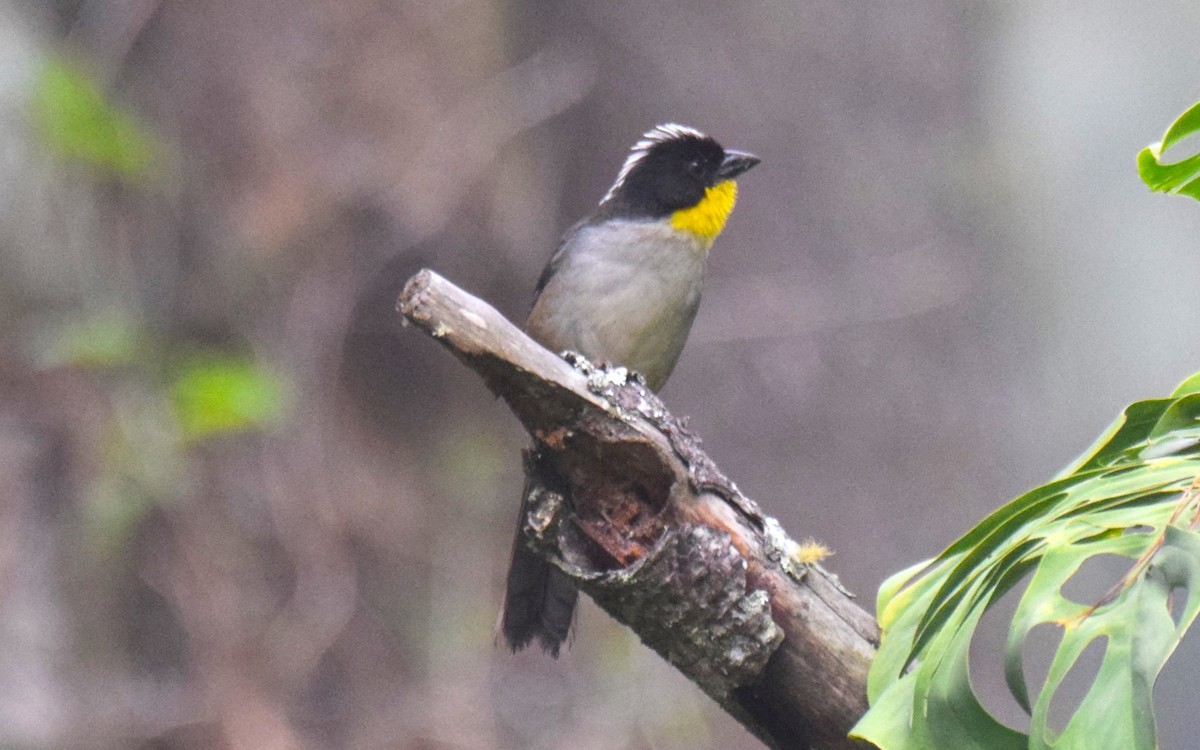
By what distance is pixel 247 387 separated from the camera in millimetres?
4305

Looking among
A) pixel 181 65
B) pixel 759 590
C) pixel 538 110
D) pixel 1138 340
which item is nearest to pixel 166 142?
pixel 181 65

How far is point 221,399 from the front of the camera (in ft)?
14.0

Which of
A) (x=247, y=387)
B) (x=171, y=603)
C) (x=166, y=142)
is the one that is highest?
(x=166, y=142)

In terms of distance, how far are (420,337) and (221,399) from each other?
1.15 metres

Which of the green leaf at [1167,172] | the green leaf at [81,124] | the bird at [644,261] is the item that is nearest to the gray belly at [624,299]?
the bird at [644,261]

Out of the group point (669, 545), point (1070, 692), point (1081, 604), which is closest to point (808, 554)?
point (669, 545)

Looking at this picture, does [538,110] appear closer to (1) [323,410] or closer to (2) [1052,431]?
(1) [323,410]

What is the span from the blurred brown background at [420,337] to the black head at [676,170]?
3.00ft

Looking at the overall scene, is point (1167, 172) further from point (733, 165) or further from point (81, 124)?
point (81, 124)

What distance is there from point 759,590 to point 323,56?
11.9 feet

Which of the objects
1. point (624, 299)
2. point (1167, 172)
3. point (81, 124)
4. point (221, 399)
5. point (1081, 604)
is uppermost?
point (1167, 172)

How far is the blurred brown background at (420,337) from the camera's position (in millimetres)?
4625

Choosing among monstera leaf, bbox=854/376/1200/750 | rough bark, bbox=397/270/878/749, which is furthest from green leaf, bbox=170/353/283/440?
monstera leaf, bbox=854/376/1200/750

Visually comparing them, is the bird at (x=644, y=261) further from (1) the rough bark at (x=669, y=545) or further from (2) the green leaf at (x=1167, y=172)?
(2) the green leaf at (x=1167, y=172)
